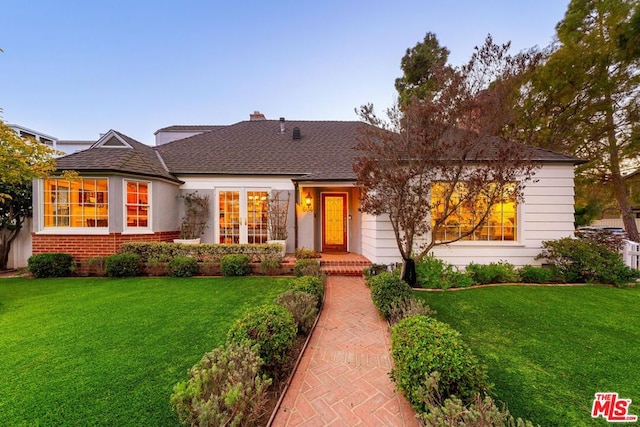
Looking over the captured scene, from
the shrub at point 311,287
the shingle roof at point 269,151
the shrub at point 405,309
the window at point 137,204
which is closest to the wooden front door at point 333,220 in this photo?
the shingle roof at point 269,151

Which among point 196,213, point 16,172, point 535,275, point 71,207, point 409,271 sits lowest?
point 535,275

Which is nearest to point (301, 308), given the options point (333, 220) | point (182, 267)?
point (182, 267)

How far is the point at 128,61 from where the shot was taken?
43.5 ft

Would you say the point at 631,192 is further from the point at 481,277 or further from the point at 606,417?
the point at 606,417

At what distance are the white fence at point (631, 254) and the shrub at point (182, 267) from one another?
42.9 feet

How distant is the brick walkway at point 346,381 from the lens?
Result: 233cm

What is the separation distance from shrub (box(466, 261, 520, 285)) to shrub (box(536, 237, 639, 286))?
1369mm

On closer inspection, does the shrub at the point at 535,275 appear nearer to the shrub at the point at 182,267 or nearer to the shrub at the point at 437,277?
the shrub at the point at 437,277

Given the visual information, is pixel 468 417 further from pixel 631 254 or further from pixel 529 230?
pixel 631 254

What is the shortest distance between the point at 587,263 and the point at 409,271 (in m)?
5.03

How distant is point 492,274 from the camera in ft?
21.9

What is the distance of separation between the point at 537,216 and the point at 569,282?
6.74ft

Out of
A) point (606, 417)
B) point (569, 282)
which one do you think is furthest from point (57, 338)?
point (569, 282)

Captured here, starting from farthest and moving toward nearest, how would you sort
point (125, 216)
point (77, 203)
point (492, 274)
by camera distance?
1. point (125, 216)
2. point (77, 203)
3. point (492, 274)
